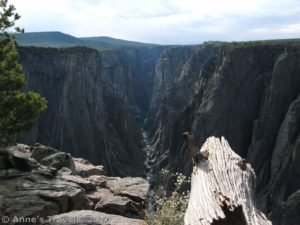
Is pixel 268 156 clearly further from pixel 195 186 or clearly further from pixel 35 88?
pixel 195 186

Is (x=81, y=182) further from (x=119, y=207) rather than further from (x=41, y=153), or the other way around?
(x=41, y=153)

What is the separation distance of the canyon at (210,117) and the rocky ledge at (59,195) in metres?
49.1

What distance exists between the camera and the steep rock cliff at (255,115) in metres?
76.7

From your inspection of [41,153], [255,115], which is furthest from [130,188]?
[255,115]

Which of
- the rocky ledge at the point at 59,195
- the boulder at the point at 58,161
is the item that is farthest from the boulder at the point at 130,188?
the boulder at the point at 58,161

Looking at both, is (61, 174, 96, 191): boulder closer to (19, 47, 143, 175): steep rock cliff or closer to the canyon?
the canyon

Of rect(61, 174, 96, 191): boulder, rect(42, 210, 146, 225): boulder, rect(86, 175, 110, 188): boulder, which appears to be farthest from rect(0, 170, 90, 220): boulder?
rect(86, 175, 110, 188): boulder

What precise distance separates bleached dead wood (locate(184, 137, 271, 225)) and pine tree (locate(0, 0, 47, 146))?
12.6 m

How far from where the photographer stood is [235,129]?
311 ft

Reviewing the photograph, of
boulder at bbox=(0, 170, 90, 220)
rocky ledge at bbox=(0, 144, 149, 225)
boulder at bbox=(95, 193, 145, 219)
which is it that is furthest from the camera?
boulder at bbox=(95, 193, 145, 219)

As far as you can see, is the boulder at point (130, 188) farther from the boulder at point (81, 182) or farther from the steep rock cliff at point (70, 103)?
the steep rock cliff at point (70, 103)

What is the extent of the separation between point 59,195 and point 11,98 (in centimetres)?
682

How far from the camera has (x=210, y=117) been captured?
323 ft

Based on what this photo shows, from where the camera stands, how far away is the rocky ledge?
12.2m
